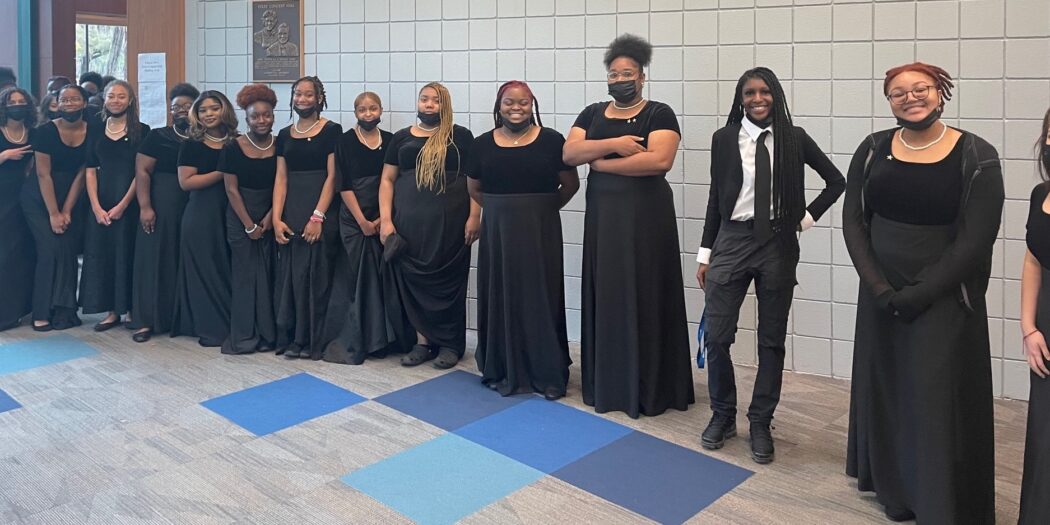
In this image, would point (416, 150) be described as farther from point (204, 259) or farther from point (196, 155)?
point (204, 259)

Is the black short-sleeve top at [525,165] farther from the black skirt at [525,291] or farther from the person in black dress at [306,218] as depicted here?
the person in black dress at [306,218]

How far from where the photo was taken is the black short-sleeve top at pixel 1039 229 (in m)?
2.25

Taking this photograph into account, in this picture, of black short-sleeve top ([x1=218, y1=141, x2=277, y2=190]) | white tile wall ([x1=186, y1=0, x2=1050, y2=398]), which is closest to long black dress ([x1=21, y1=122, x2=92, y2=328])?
black short-sleeve top ([x1=218, y1=141, x2=277, y2=190])

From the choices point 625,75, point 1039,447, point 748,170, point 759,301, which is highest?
point 625,75

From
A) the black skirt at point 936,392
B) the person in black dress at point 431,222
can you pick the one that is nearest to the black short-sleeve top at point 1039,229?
the black skirt at point 936,392

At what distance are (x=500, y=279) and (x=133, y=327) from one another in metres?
2.65

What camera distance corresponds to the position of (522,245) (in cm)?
395

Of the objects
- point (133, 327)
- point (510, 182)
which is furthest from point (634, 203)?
point (133, 327)

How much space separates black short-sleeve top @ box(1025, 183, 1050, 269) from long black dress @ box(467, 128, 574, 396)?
6.74 ft

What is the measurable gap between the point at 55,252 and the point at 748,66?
177 inches

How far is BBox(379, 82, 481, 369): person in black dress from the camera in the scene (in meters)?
4.38

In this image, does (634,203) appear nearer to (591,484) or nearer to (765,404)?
(765,404)

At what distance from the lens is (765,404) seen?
3256mm

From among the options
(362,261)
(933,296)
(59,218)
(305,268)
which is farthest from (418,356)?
(933,296)
